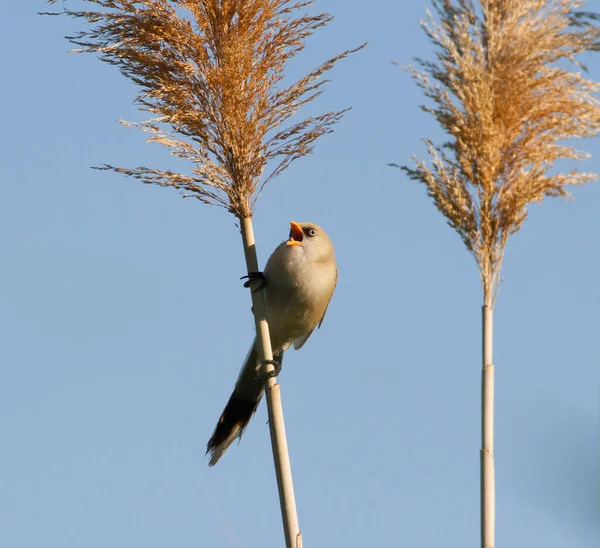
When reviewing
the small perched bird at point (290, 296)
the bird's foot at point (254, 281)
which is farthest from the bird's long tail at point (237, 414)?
the bird's foot at point (254, 281)

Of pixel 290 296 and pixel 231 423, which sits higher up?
pixel 290 296

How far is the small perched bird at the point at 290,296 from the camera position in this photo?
3.73 m

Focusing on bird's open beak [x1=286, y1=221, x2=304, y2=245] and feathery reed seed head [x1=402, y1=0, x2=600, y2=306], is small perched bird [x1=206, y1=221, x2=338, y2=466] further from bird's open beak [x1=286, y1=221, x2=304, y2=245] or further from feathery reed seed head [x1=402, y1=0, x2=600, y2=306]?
feathery reed seed head [x1=402, y1=0, x2=600, y2=306]

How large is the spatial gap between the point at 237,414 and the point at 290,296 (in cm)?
65

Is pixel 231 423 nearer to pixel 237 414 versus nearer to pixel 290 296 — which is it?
pixel 237 414

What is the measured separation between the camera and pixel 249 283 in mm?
3162

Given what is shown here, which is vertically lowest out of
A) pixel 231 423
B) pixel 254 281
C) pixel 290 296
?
pixel 231 423

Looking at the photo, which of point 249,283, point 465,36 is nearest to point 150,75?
point 249,283

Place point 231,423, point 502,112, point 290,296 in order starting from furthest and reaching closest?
point 290,296 → point 231,423 → point 502,112

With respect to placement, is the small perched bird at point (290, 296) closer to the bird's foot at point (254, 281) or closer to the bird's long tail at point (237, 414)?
the bird's long tail at point (237, 414)

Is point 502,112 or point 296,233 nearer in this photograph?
point 502,112

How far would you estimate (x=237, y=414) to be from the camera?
12.2 ft

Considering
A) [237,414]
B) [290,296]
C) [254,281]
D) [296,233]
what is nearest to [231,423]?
[237,414]

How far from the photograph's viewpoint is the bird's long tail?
3543mm
